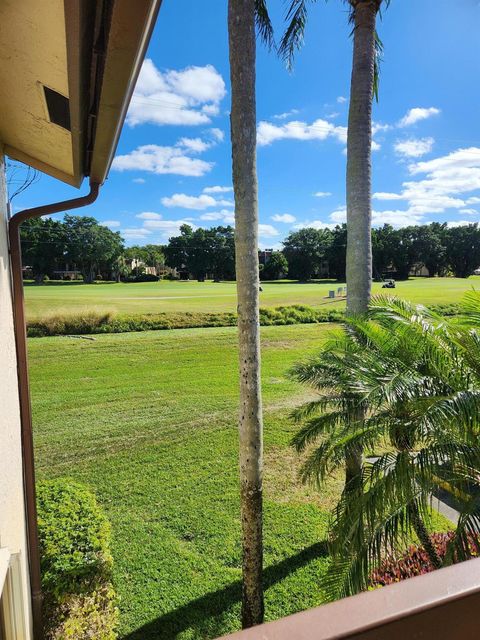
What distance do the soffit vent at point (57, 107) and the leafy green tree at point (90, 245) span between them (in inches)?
628

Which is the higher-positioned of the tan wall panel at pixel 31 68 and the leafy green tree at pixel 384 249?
the leafy green tree at pixel 384 249

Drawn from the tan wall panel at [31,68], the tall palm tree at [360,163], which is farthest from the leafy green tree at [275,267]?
the tan wall panel at [31,68]

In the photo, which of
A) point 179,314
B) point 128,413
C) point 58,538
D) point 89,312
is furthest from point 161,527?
point 179,314

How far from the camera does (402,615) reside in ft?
1.71

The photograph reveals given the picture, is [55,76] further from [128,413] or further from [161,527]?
[128,413]

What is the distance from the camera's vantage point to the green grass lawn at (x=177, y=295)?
594 inches

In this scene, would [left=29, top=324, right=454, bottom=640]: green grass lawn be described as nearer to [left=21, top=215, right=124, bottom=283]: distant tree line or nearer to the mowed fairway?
the mowed fairway

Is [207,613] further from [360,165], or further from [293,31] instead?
[293,31]

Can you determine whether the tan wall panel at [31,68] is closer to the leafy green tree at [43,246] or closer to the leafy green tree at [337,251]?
the leafy green tree at [43,246]

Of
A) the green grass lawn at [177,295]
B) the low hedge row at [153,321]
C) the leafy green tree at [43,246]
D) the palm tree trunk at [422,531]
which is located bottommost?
the palm tree trunk at [422,531]

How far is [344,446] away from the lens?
3.75m

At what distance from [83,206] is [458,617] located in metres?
2.98

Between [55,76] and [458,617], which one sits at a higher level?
[55,76]

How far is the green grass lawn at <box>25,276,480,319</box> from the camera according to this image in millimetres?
15078
